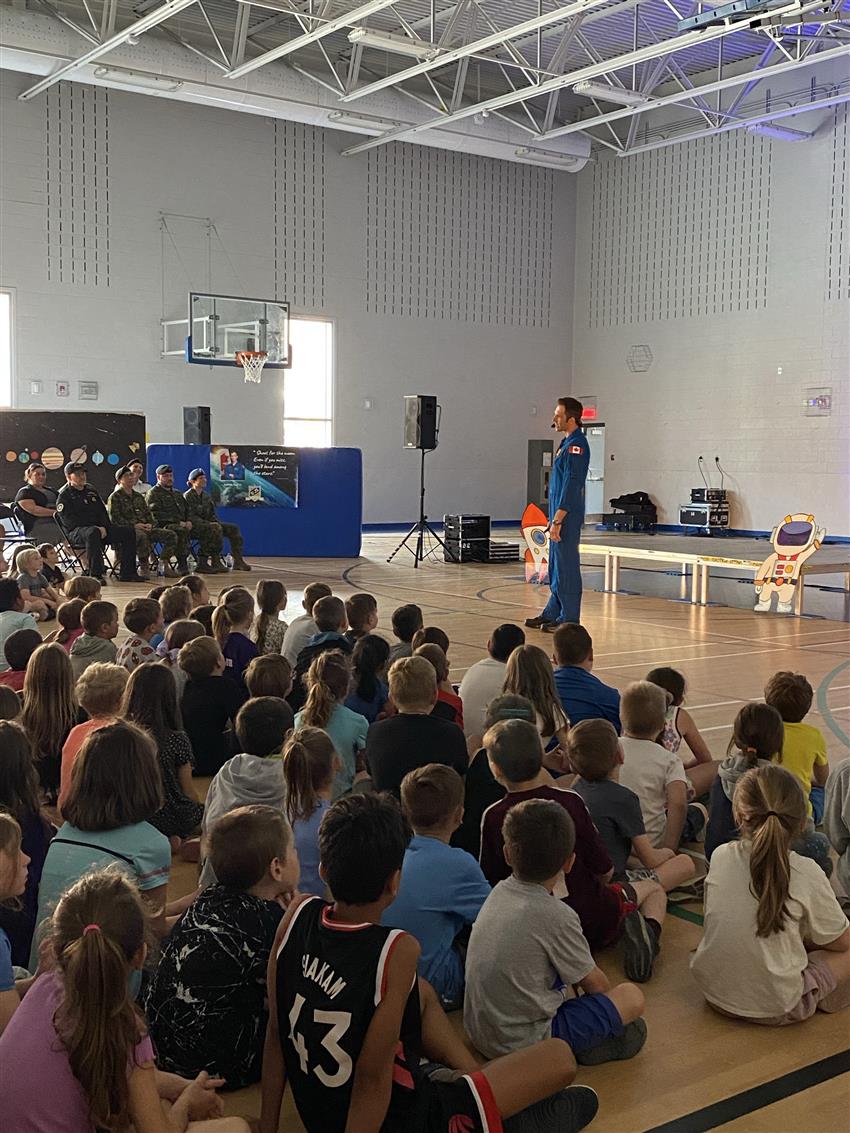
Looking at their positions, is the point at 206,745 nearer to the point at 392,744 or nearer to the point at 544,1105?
the point at 392,744

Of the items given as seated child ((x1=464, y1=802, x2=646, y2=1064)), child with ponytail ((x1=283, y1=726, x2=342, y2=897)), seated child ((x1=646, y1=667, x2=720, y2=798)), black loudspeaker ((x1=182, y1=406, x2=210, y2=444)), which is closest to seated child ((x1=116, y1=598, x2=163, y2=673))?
child with ponytail ((x1=283, y1=726, x2=342, y2=897))

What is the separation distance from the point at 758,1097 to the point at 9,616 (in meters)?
4.40

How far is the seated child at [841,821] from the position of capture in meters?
3.44

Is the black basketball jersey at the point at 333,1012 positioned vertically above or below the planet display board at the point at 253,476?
below

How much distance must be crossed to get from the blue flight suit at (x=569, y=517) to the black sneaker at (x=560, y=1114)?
6.49 meters

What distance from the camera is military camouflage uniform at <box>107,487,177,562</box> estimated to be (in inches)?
471

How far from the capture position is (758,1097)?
250 cm

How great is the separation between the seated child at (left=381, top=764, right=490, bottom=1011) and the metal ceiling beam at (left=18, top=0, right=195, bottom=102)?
1108 cm

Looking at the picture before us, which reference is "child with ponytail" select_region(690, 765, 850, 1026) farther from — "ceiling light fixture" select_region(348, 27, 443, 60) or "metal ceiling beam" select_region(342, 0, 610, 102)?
"ceiling light fixture" select_region(348, 27, 443, 60)

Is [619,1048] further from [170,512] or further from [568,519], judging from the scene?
[170,512]

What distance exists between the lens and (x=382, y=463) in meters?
20.5

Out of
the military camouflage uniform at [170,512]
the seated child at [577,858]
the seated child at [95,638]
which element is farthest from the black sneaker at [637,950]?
the military camouflage uniform at [170,512]

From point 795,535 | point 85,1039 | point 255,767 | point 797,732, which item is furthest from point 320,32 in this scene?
point 85,1039

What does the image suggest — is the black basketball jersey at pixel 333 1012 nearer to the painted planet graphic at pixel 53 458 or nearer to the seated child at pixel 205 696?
A: the seated child at pixel 205 696
